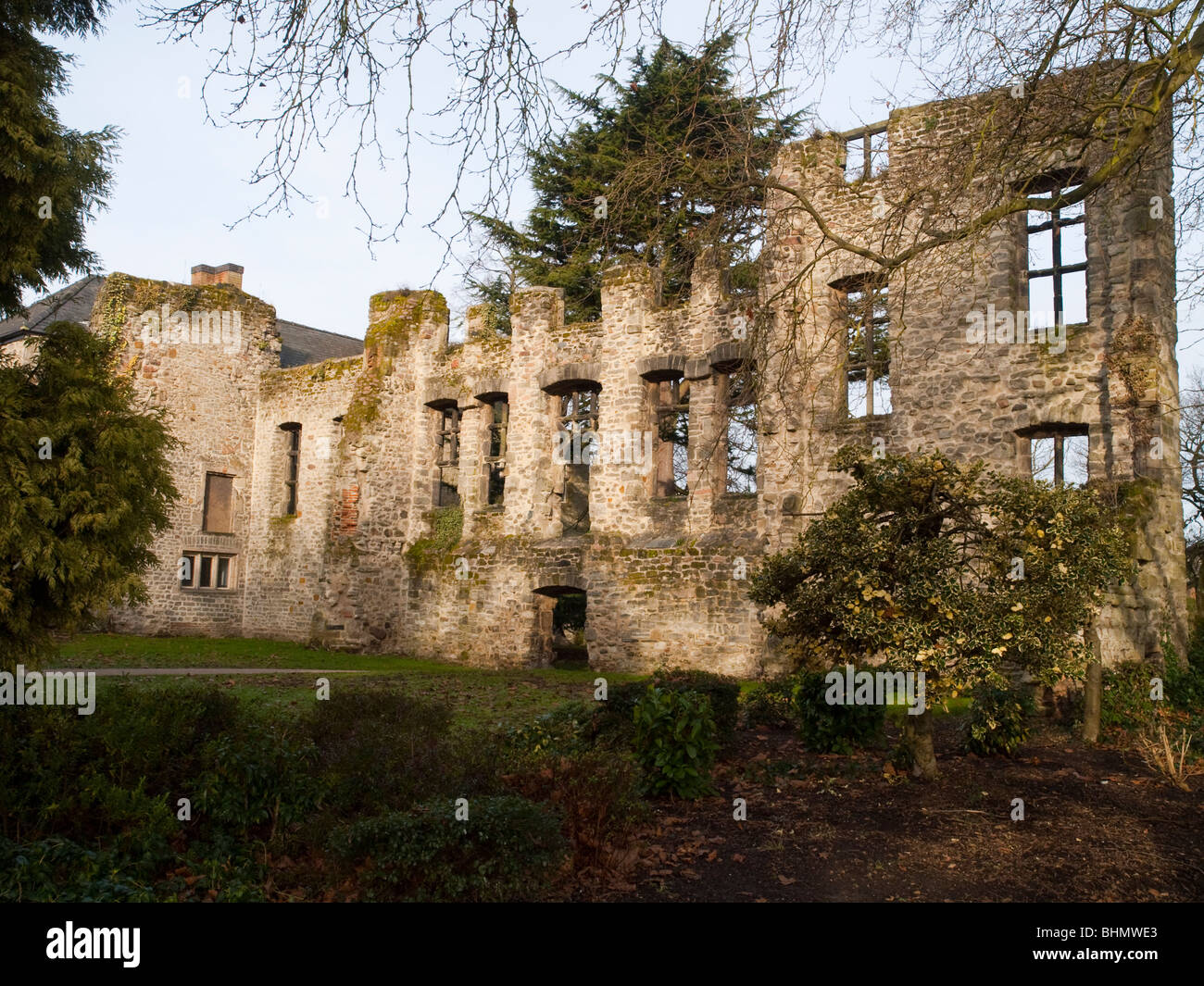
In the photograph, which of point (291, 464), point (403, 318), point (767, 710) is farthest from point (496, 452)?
point (767, 710)

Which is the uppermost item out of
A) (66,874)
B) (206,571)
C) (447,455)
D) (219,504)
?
(447,455)

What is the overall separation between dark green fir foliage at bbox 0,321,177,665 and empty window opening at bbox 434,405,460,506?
14.2m

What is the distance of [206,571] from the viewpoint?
2477cm

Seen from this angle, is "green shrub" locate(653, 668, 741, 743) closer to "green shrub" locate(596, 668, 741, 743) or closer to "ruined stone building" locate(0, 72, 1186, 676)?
"green shrub" locate(596, 668, 741, 743)

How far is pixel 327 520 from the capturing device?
23.3 m

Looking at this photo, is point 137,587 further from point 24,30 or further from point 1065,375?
point 1065,375

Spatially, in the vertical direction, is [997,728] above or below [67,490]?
below

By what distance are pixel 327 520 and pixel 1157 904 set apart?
20189mm

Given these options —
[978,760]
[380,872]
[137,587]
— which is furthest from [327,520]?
[380,872]

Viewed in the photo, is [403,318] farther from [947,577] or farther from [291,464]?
[947,577]

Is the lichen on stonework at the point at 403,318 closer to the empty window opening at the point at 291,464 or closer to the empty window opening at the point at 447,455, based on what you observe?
the empty window opening at the point at 447,455

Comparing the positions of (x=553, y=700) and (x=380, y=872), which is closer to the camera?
(x=380, y=872)

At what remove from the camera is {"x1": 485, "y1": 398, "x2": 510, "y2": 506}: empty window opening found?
831 inches

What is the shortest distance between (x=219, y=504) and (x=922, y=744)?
67.7 feet
